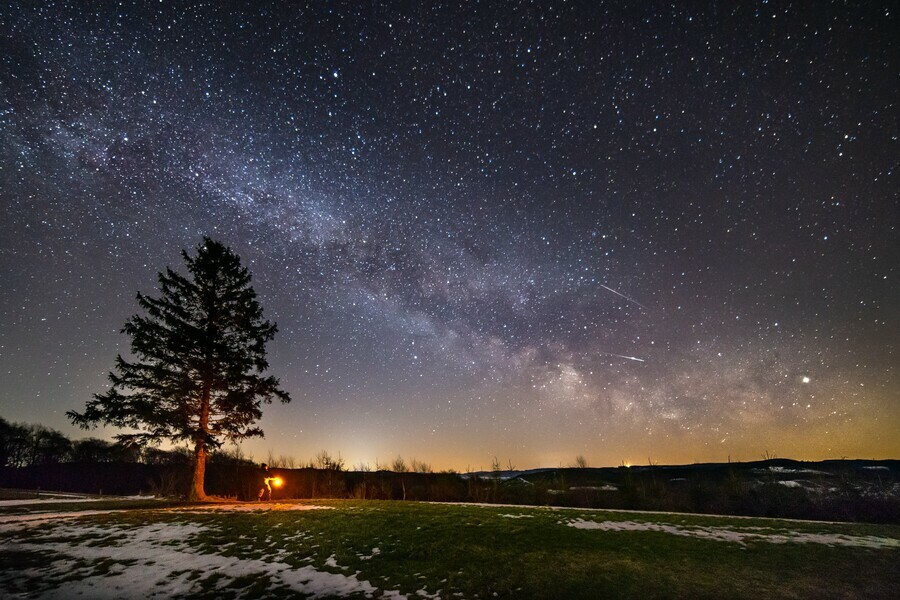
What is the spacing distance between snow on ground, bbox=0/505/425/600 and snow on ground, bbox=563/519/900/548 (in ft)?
38.2

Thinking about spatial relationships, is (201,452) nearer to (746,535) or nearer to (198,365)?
(198,365)

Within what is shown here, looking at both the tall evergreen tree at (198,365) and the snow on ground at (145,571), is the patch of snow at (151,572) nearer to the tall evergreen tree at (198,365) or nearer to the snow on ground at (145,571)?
the snow on ground at (145,571)

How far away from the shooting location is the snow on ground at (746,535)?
46.4 ft

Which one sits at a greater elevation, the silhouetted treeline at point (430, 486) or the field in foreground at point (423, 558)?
the field in foreground at point (423, 558)

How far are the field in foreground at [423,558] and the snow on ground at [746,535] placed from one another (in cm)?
8

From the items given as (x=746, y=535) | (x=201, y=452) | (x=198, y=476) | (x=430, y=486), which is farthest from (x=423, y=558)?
(x=430, y=486)

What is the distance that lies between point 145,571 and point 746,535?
20.7m

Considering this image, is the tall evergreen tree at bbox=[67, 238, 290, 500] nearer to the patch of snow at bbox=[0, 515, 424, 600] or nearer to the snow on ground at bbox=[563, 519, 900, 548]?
the patch of snow at bbox=[0, 515, 424, 600]

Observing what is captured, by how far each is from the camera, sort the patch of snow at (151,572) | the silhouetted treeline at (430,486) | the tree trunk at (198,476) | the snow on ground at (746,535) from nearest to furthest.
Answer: the patch of snow at (151,572), the snow on ground at (746,535), the tree trunk at (198,476), the silhouetted treeline at (430,486)

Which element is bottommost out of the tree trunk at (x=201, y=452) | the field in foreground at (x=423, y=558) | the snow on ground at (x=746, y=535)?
the snow on ground at (x=746, y=535)

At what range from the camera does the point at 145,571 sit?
1022cm

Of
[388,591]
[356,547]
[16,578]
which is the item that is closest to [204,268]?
[16,578]

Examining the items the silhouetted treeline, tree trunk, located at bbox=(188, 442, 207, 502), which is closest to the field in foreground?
tree trunk, located at bbox=(188, 442, 207, 502)

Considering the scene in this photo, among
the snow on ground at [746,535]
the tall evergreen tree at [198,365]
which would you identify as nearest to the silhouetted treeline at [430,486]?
the tall evergreen tree at [198,365]
